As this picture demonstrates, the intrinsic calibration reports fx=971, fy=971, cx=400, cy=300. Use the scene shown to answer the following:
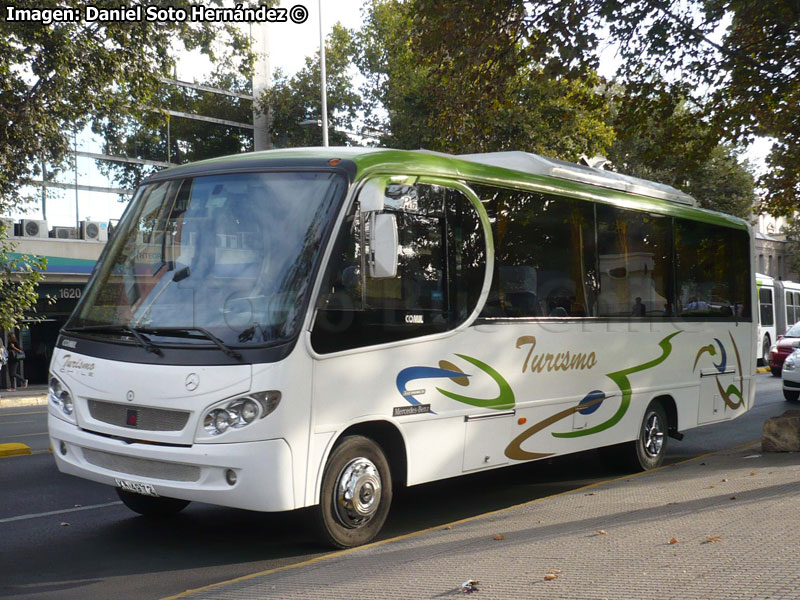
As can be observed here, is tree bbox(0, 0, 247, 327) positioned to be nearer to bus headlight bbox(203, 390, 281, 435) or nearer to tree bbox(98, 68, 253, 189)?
tree bbox(98, 68, 253, 189)

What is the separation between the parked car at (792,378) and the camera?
19594mm

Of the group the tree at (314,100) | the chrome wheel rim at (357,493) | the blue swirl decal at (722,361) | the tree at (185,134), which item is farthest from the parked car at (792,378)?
the tree at (314,100)

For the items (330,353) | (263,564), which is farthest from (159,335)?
(263,564)

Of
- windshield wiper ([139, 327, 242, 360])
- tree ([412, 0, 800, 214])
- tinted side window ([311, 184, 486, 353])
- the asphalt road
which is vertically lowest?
the asphalt road

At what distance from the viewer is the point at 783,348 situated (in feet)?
87.7

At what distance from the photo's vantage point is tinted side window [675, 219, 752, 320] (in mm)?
11555

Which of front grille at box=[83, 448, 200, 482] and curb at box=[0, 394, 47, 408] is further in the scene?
curb at box=[0, 394, 47, 408]

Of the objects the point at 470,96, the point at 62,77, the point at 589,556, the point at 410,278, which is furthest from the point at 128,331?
the point at 62,77

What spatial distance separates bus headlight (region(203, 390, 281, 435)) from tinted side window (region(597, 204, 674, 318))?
4.54 m

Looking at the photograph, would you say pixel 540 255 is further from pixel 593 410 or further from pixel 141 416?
pixel 141 416

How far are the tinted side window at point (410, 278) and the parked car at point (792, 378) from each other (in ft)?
44.8

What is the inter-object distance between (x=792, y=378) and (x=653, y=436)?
33.3 ft

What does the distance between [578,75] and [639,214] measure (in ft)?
10.9

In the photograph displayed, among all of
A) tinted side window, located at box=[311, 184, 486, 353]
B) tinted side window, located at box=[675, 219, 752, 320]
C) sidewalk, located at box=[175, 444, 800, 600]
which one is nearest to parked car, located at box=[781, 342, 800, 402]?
tinted side window, located at box=[675, 219, 752, 320]
